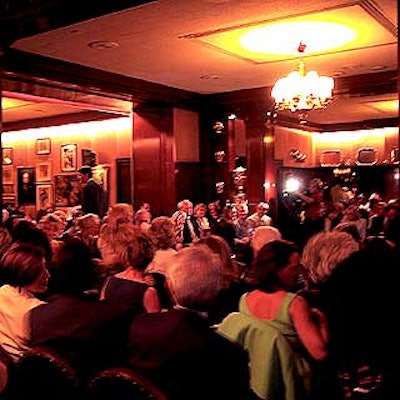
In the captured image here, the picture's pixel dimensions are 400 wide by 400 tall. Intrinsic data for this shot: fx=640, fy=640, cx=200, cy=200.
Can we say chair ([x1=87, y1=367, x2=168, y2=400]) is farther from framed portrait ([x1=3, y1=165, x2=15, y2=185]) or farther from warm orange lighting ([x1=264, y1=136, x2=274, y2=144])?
framed portrait ([x1=3, y1=165, x2=15, y2=185])

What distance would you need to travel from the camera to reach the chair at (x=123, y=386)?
218 cm

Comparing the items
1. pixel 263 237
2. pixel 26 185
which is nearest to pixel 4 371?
pixel 263 237

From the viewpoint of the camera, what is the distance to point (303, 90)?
794 cm

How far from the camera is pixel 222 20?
21.9ft

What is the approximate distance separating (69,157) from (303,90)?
7133mm

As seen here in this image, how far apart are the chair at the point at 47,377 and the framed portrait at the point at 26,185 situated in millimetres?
12127

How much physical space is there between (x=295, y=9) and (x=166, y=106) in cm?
476

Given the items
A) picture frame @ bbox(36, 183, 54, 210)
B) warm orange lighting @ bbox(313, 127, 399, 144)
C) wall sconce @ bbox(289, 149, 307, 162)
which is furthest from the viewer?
warm orange lighting @ bbox(313, 127, 399, 144)

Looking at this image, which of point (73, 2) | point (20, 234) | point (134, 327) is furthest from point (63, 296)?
point (73, 2)

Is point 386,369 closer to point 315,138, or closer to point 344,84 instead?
point 344,84

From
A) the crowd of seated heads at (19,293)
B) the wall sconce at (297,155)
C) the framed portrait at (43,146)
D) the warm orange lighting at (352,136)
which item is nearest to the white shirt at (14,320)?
the crowd of seated heads at (19,293)

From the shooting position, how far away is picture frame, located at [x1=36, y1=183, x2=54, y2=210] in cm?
1408

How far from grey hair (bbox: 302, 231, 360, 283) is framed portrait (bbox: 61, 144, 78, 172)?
10.6 m

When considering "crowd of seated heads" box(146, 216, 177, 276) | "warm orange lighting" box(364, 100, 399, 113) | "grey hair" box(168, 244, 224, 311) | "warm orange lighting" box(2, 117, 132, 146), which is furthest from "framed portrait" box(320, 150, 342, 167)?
"grey hair" box(168, 244, 224, 311)
